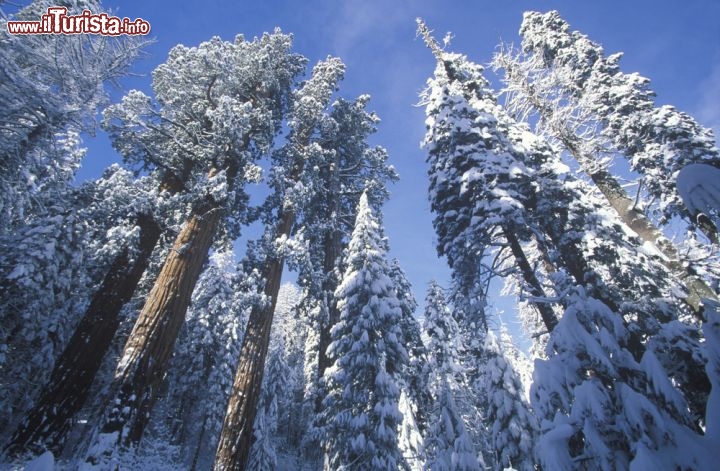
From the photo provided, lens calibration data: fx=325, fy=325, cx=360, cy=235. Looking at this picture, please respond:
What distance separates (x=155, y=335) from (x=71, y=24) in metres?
6.71

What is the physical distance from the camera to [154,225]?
10.1 meters

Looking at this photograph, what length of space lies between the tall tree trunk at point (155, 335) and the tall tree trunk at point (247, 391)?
169 cm

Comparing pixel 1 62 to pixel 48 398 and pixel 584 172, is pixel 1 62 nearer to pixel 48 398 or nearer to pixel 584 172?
pixel 48 398

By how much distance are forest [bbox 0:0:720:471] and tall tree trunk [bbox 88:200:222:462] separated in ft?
0.15

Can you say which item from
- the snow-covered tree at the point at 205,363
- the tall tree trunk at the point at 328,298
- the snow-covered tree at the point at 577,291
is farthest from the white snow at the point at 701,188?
the snow-covered tree at the point at 205,363

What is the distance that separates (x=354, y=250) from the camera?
12.4 metres

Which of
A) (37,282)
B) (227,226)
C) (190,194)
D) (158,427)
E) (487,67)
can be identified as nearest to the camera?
(190,194)

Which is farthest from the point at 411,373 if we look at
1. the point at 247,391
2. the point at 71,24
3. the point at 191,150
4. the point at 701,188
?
the point at 71,24

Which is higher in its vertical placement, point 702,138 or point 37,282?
point 702,138

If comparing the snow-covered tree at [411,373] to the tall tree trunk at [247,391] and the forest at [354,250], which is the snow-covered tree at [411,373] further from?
the tall tree trunk at [247,391]

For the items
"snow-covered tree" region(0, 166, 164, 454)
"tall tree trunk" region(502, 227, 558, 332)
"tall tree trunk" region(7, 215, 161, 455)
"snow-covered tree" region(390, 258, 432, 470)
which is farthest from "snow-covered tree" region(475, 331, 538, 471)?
"snow-covered tree" region(0, 166, 164, 454)

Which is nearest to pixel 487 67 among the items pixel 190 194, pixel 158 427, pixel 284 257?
pixel 284 257

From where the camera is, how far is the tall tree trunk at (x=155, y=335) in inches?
240

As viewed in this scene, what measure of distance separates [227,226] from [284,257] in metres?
3.60
